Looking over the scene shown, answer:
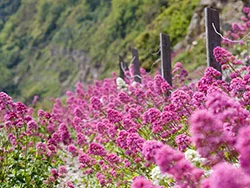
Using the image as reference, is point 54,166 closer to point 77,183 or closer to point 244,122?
point 77,183

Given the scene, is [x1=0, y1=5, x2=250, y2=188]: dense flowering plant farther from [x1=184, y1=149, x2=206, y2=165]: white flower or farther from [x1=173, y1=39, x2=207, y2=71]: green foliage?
[x1=173, y1=39, x2=207, y2=71]: green foliage

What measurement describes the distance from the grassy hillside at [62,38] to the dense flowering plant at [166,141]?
79.7 feet

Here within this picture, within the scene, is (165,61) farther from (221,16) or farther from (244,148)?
(221,16)

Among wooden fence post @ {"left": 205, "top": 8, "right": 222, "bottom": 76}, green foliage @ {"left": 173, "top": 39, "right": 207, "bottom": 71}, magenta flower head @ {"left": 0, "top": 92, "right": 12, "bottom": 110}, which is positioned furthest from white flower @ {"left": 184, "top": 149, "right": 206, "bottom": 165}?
green foliage @ {"left": 173, "top": 39, "right": 207, "bottom": 71}

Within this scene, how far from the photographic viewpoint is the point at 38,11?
6512 centimetres

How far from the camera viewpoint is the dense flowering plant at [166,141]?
71.8 inches

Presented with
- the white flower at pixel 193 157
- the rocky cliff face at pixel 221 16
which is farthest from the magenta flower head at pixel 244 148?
the rocky cliff face at pixel 221 16

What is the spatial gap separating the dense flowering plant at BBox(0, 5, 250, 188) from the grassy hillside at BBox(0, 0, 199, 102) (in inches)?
956

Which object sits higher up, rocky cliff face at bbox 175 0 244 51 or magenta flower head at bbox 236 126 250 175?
rocky cliff face at bbox 175 0 244 51

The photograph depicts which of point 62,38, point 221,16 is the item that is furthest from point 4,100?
point 62,38

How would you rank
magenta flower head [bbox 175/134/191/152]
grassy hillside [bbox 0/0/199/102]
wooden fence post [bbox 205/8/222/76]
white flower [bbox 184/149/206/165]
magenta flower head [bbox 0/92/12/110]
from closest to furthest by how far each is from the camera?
white flower [bbox 184/149/206/165]
magenta flower head [bbox 175/134/191/152]
magenta flower head [bbox 0/92/12/110]
wooden fence post [bbox 205/8/222/76]
grassy hillside [bbox 0/0/199/102]

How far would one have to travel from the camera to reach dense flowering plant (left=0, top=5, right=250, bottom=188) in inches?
71.8

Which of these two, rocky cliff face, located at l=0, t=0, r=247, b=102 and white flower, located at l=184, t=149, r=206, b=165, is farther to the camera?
rocky cliff face, located at l=0, t=0, r=247, b=102

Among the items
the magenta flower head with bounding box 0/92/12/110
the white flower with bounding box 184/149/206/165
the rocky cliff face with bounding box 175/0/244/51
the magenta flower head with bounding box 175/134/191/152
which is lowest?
the magenta flower head with bounding box 0/92/12/110
